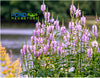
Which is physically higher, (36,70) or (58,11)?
(36,70)

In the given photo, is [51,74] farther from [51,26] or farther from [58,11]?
[58,11]

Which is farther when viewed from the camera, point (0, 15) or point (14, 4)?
point (0, 15)

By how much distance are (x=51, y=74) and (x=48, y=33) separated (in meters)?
0.57

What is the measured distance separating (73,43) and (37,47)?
20.4 inches

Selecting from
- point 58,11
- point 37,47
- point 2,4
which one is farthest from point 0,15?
point 37,47

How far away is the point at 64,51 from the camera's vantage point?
3104 mm

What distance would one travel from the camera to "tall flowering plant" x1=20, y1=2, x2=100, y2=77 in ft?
9.76

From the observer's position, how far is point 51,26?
3.05m

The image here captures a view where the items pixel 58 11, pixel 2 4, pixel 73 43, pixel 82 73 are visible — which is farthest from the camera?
pixel 2 4

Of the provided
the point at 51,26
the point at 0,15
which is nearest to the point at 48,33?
the point at 51,26

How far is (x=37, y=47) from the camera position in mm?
3221

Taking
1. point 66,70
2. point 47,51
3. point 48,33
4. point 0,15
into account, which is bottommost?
point 0,15

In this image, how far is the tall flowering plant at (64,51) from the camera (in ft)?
9.76

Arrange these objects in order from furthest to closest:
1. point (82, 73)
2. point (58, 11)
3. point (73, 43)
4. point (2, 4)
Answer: point (2, 4), point (58, 11), point (73, 43), point (82, 73)
